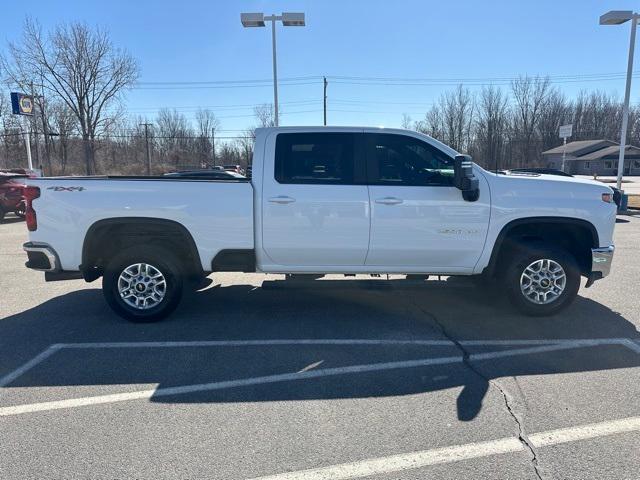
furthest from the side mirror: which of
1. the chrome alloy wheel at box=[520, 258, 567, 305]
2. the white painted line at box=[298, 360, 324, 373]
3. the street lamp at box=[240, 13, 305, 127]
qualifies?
the street lamp at box=[240, 13, 305, 127]

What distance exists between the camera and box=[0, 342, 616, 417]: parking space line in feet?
11.1

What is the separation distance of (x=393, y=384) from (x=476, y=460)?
104cm

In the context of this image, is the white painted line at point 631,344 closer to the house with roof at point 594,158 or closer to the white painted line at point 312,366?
the white painted line at point 312,366

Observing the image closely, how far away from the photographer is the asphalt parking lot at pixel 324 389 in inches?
108

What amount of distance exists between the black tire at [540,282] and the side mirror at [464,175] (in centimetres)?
102

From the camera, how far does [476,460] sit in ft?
8.96

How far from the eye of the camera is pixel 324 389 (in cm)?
363

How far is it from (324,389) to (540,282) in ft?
9.82

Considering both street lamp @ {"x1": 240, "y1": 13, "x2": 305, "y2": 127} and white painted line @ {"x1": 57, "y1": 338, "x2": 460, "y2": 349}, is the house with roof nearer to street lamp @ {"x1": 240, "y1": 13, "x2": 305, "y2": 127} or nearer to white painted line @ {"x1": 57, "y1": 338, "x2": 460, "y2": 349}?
street lamp @ {"x1": 240, "y1": 13, "x2": 305, "y2": 127}

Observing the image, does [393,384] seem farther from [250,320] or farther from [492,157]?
[492,157]

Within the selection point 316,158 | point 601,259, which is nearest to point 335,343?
point 316,158

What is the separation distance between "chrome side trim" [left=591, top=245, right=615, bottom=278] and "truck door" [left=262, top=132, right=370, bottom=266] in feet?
8.44

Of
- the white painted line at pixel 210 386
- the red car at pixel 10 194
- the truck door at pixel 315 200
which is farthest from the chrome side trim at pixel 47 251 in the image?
the red car at pixel 10 194

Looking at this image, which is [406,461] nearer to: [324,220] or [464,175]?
[324,220]
